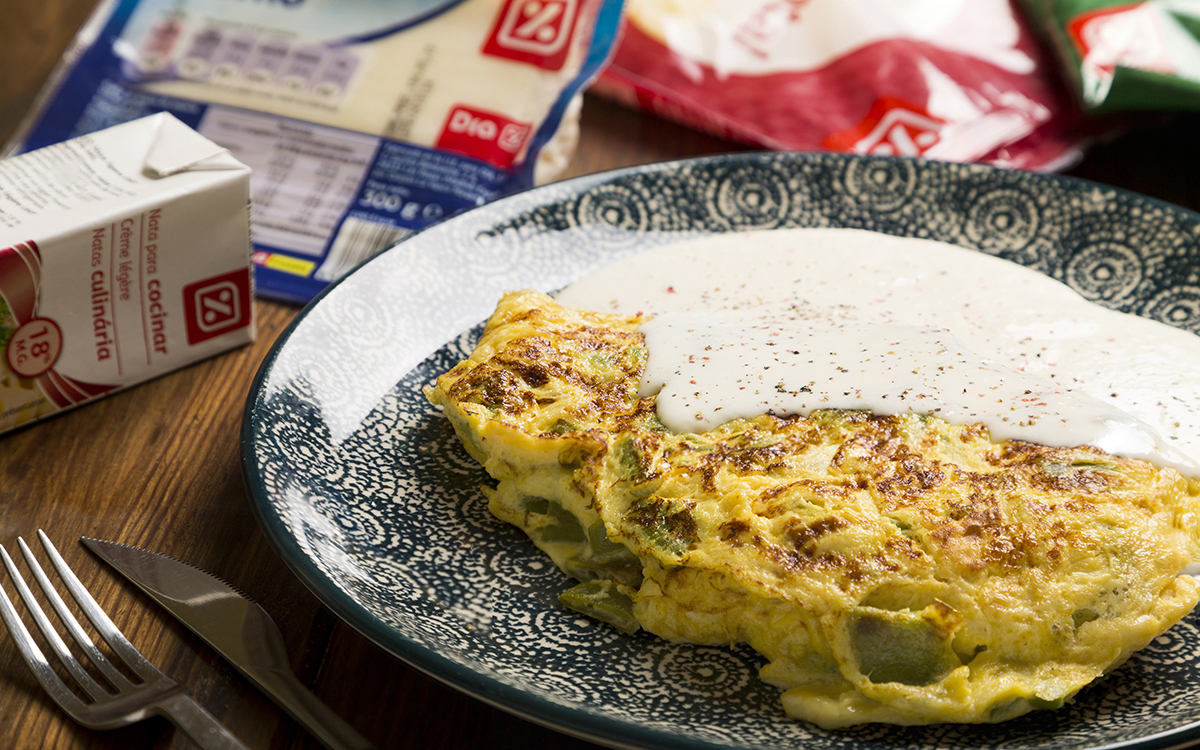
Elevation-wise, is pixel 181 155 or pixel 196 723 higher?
pixel 181 155

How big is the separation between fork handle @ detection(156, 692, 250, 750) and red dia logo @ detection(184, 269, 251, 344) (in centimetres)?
102

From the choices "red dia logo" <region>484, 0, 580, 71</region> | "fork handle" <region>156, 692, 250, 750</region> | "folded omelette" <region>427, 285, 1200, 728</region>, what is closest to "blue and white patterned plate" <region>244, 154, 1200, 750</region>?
"folded omelette" <region>427, 285, 1200, 728</region>

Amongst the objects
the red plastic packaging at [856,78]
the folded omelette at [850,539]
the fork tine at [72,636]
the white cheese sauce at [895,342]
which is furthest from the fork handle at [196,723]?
the red plastic packaging at [856,78]

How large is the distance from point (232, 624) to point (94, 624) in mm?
209

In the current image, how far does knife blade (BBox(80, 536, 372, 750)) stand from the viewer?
1.51 m

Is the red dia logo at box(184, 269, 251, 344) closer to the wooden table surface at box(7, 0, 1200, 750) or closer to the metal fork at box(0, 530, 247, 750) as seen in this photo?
the wooden table surface at box(7, 0, 1200, 750)

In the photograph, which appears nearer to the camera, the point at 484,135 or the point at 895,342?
the point at 895,342

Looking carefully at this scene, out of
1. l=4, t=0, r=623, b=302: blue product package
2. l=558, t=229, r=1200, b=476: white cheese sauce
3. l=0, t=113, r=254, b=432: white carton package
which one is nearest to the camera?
l=558, t=229, r=1200, b=476: white cheese sauce

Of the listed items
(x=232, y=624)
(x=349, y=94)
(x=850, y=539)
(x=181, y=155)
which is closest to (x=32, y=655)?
(x=232, y=624)

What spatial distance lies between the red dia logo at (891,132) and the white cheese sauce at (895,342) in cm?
83

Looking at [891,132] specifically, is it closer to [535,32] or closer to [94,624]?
[535,32]

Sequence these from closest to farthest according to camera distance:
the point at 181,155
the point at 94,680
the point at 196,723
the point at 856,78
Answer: the point at 196,723
the point at 94,680
the point at 181,155
the point at 856,78

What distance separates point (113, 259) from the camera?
2.10 m

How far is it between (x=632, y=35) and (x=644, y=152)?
1.63ft
